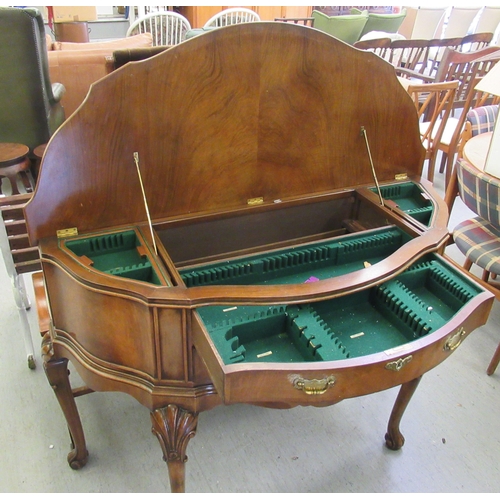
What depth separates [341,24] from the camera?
4.54 m

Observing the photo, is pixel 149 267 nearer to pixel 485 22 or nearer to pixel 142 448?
pixel 142 448

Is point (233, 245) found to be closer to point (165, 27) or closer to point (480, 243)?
point (480, 243)

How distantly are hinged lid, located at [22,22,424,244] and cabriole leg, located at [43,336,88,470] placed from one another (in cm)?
33

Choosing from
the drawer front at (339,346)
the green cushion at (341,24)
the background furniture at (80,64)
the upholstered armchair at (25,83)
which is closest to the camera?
the drawer front at (339,346)

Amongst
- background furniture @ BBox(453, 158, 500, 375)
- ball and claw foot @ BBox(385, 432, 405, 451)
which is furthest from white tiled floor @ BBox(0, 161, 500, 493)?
background furniture @ BBox(453, 158, 500, 375)

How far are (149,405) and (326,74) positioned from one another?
2.82 feet

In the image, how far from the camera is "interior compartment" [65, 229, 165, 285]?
0.97 meters

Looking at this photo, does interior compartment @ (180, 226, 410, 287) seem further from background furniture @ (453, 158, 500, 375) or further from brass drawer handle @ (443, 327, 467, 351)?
background furniture @ (453, 158, 500, 375)

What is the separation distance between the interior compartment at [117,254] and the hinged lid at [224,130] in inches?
1.4

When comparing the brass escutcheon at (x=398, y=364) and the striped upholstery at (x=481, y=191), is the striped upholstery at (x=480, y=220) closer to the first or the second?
the striped upholstery at (x=481, y=191)

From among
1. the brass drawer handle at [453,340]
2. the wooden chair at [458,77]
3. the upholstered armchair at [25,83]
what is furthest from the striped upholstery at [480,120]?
the upholstered armchair at [25,83]

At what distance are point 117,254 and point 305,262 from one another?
0.44 meters

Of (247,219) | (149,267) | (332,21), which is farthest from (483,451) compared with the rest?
(332,21)

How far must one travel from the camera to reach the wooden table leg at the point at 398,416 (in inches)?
50.3
